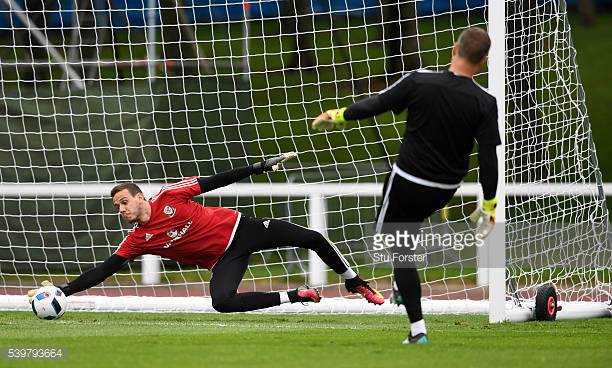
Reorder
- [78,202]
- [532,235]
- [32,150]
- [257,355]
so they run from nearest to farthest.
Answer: [257,355], [532,235], [32,150], [78,202]

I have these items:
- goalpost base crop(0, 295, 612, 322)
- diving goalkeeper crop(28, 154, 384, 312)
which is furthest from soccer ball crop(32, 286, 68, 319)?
goalpost base crop(0, 295, 612, 322)

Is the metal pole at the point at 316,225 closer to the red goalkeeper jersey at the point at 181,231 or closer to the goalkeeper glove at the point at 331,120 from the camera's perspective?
the red goalkeeper jersey at the point at 181,231

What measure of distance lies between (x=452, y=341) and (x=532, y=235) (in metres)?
2.76

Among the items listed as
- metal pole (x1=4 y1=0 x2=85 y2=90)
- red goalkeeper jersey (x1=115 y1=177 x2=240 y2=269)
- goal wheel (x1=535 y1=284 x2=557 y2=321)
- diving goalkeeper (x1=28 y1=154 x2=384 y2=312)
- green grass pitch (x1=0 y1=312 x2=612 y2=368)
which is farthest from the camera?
metal pole (x1=4 y1=0 x2=85 y2=90)

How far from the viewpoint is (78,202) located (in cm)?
1324

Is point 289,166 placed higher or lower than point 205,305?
higher

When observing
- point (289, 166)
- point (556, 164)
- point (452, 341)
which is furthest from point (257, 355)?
point (289, 166)

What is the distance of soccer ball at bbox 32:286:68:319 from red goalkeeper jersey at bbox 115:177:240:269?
2.13ft

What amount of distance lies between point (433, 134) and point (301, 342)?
65.1 inches

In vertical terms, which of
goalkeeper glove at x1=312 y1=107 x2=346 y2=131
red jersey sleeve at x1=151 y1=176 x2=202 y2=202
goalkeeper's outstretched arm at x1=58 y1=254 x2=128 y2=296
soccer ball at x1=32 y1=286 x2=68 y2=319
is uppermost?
goalkeeper glove at x1=312 y1=107 x2=346 y2=131

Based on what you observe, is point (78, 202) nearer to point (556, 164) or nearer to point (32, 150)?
point (32, 150)

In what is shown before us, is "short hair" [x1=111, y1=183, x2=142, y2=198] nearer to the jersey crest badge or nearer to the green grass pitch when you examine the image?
the jersey crest badge

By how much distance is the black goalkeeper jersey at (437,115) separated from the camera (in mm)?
7473

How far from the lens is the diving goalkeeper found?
30.5ft
